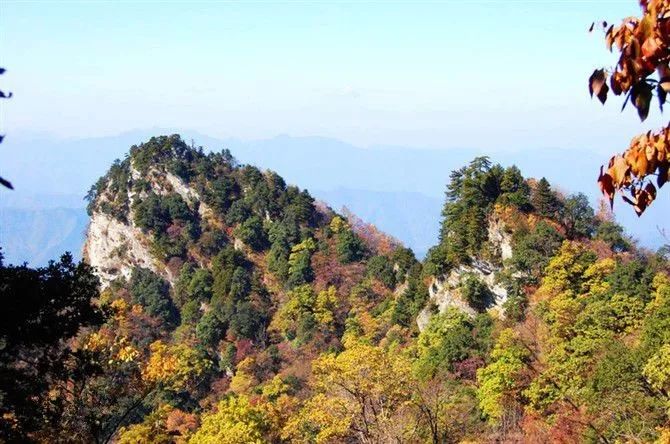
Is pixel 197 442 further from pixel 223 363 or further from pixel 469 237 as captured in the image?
pixel 223 363

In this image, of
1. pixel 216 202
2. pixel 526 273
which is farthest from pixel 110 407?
pixel 216 202

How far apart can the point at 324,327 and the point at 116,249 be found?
20.5 meters

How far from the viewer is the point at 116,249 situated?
50375 millimetres

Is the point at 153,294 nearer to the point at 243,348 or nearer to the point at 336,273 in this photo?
the point at 243,348

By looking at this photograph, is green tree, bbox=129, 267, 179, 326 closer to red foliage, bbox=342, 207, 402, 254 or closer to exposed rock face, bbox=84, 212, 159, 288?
exposed rock face, bbox=84, 212, 159, 288

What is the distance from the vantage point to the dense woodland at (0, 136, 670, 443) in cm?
1259

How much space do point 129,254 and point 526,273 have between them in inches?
1233

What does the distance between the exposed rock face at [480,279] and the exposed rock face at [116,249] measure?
2368cm

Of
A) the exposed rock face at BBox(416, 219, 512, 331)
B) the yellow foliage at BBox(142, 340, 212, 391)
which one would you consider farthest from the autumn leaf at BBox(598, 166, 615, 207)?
the yellow foliage at BBox(142, 340, 212, 391)

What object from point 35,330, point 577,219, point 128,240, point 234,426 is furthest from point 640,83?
point 128,240

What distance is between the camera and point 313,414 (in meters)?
16.2

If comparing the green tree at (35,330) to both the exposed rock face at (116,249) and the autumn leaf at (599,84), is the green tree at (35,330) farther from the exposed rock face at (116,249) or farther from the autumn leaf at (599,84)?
the exposed rock face at (116,249)

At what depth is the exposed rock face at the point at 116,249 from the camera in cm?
4906

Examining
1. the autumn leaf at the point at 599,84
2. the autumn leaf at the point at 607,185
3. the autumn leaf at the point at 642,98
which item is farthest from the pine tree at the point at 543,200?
the autumn leaf at the point at 642,98
